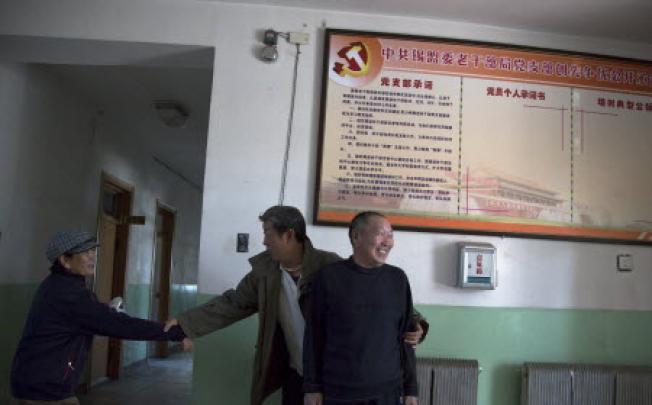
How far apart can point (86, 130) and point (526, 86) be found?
365 centimetres

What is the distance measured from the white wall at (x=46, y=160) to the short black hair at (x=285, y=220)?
2197 mm

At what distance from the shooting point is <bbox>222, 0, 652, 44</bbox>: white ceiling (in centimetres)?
290

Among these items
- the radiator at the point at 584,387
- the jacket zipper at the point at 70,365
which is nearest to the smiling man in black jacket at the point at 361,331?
the jacket zipper at the point at 70,365

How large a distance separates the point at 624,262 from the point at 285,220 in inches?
78.6

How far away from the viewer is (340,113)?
119 inches

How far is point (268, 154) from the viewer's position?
118 inches

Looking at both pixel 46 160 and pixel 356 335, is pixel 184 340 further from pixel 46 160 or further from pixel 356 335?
pixel 46 160

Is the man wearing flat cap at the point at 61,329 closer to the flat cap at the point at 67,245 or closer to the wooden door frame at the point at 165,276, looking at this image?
the flat cap at the point at 67,245

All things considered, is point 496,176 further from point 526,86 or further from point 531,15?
point 531,15

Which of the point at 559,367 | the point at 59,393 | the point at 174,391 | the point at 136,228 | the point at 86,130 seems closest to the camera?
the point at 59,393

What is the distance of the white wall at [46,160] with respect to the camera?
362cm

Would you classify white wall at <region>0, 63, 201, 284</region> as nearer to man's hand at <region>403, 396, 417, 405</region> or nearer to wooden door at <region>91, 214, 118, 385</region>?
wooden door at <region>91, 214, 118, 385</region>

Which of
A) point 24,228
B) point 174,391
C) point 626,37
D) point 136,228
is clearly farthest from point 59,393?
point 136,228

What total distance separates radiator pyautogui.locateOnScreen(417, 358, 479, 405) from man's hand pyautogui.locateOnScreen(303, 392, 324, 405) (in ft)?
3.08
